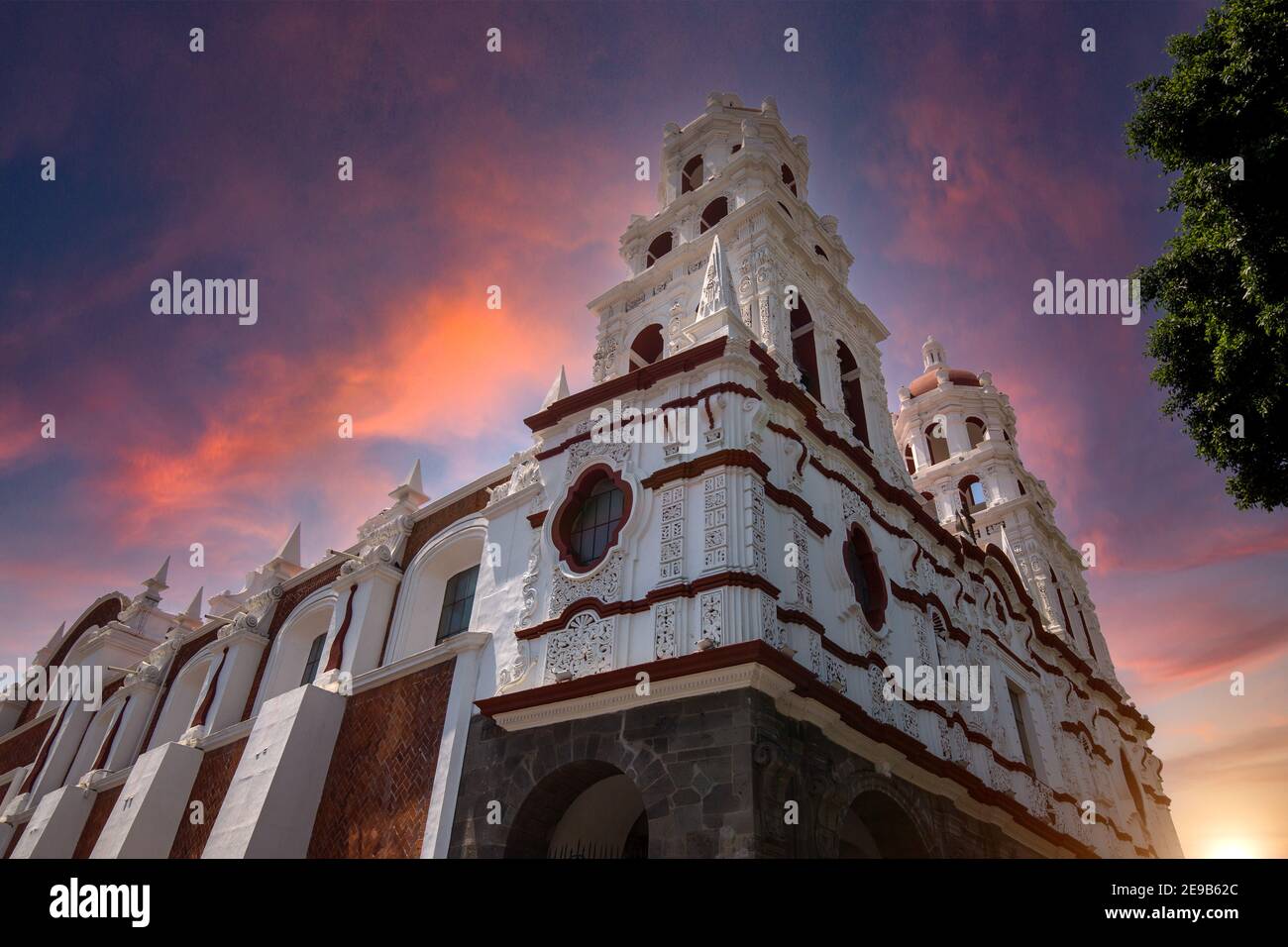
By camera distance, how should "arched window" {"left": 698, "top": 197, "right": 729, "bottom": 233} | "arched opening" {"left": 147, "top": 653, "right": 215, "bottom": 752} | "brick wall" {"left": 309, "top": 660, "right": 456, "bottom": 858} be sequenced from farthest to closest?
"arched opening" {"left": 147, "top": 653, "right": 215, "bottom": 752}, "arched window" {"left": 698, "top": 197, "right": 729, "bottom": 233}, "brick wall" {"left": 309, "top": 660, "right": 456, "bottom": 858}

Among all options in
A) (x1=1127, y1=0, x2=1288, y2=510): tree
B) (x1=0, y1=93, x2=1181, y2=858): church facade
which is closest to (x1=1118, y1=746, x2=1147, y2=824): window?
(x1=0, y1=93, x2=1181, y2=858): church facade

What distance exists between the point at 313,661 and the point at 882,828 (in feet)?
42.7

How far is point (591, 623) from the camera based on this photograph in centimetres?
1102

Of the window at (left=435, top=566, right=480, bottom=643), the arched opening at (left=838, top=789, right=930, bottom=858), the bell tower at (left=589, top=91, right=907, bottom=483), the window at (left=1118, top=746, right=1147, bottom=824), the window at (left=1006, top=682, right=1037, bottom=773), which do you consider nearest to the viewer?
the arched opening at (left=838, top=789, right=930, bottom=858)

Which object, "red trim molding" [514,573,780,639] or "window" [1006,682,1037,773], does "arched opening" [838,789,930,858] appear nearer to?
"red trim molding" [514,573,780,639]

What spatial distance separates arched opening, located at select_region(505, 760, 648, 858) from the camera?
33.6ft

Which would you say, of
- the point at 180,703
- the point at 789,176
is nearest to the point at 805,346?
the point at 789,176

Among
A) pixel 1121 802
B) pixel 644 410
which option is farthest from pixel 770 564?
pixel 1121 802

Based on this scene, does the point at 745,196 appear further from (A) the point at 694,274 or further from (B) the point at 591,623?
(B) the point at 591,623

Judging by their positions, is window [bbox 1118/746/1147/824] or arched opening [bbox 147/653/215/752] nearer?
arched opening [bbox 147/653/215/752]

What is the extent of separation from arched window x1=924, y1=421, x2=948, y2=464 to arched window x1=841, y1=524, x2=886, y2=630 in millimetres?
16630

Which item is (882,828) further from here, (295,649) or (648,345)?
(295,649)

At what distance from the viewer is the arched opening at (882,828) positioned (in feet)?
37.7
